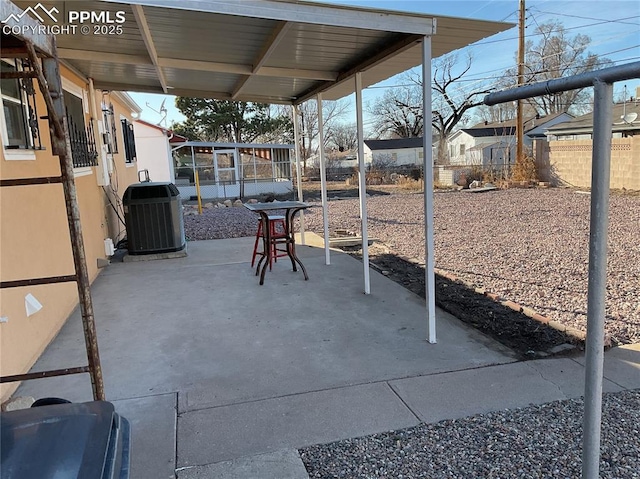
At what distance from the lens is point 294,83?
5.80 m

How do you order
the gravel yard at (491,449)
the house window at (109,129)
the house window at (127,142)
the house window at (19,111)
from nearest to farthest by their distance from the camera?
the gravel yard at (491,449), the house window at (19,111), the house window at (109,129), the house window at (127,142)

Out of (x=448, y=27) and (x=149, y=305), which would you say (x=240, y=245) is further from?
(x=448, y=27)

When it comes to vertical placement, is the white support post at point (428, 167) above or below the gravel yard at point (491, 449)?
above

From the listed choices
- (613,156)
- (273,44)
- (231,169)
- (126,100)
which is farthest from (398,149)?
(273,44)

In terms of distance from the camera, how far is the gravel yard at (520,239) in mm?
4754

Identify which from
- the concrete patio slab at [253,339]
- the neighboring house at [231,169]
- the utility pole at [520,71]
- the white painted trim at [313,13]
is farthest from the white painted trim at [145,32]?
the utility pole at [520,71]

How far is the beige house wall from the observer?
603 inches

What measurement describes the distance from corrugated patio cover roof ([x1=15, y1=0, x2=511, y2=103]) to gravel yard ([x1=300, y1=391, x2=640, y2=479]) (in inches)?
102

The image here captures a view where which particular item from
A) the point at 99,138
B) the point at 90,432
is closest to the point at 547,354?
the point at 90,432

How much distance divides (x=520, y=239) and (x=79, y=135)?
23.3ft

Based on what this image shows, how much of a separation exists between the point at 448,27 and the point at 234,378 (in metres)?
2.99

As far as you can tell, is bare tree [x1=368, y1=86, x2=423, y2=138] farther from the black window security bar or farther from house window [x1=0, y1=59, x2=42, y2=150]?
house window [x1=0, y1=59, x2=42, y2=150]

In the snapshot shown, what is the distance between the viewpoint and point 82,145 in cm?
606

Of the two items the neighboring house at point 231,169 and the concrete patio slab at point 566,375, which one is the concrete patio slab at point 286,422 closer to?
the concrete patio slab at point 566,375
